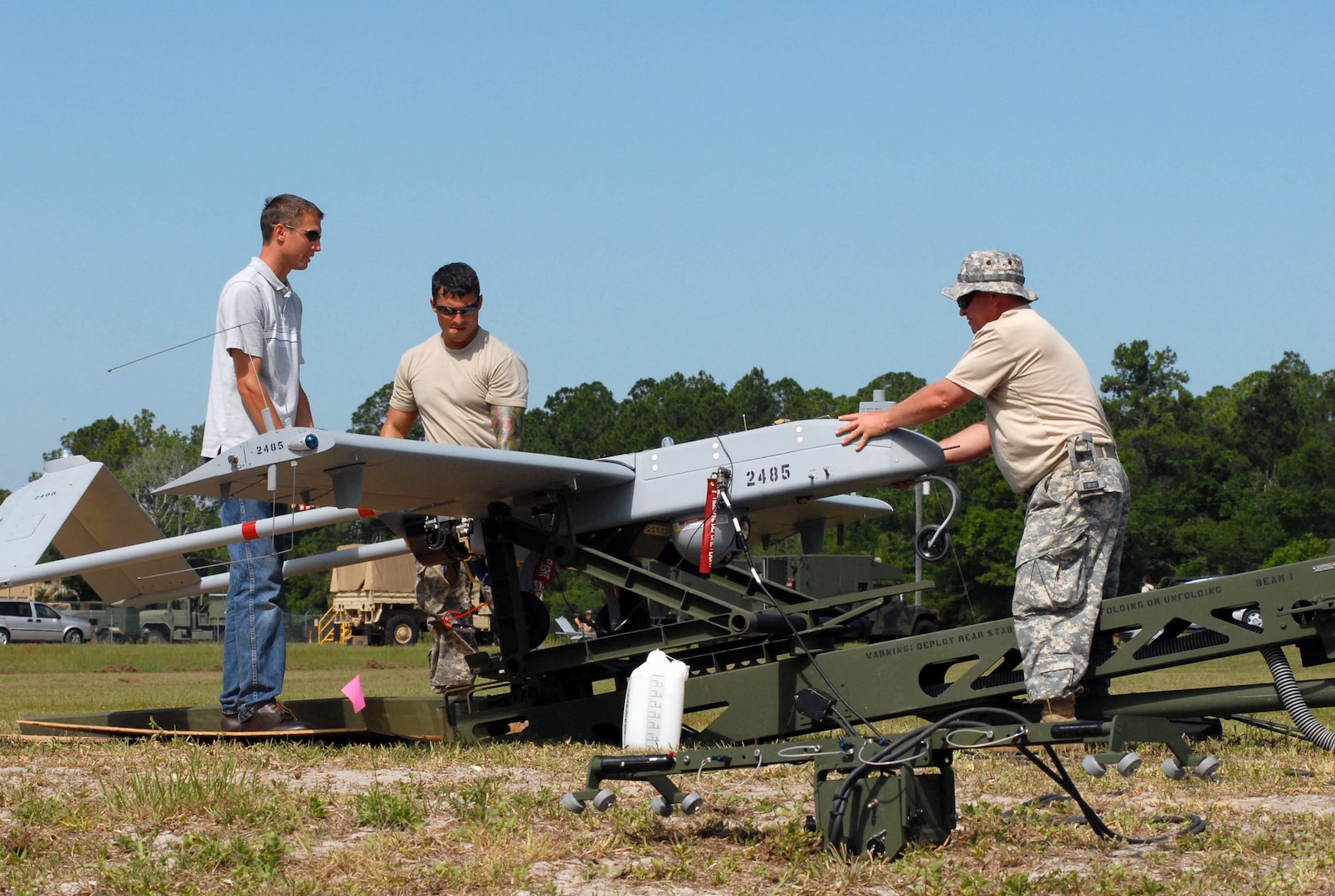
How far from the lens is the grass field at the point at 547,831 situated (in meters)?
3.33

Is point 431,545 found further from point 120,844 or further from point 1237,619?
point 1237,619

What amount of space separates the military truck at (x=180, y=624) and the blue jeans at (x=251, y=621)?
141 ft

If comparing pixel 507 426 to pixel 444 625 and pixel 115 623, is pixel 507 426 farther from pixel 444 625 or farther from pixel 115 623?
pixel 115 623

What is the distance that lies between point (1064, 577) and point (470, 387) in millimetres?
3377

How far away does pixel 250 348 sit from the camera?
6238mm

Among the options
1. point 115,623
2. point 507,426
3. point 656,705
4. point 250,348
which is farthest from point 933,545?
point 115,623

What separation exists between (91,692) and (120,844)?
12517 mm

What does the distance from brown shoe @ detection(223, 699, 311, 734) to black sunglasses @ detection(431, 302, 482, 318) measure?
2.18 meters

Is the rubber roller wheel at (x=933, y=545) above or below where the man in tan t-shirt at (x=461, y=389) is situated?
below

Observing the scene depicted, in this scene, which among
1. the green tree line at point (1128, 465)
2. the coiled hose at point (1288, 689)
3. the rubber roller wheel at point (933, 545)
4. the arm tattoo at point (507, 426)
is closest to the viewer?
the coiled hose at point (1288, 689)

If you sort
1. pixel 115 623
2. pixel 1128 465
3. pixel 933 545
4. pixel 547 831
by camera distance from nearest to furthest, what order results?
pixel 547 831 < pixel 933 545 < pixel 115 623 < pixel 1128 465

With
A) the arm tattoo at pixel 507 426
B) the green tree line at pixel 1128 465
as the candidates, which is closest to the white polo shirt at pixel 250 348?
the arm tattoo at pixel 507 426

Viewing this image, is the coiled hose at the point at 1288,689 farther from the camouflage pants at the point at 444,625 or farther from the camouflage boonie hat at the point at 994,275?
the camouflage pants at the point at 444,625

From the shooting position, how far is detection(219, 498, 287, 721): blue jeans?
6.18 m
